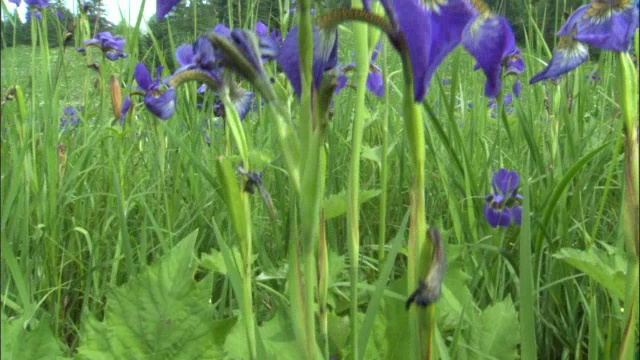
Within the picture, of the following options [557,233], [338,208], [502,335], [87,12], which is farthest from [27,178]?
[87,12]

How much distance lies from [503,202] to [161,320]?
2.34 feet

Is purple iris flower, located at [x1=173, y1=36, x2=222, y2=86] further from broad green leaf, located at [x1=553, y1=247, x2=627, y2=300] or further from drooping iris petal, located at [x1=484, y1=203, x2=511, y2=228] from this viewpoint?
drooping iris petal, located at [x1=484, y1=203, x2=511, y2=228]

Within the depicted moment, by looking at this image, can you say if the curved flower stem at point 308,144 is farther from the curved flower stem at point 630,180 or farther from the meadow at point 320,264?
the curved flower stem at point 630,180

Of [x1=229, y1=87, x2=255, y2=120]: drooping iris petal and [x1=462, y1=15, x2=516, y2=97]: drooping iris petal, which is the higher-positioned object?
[x1=462, y1=15, x2=516, y2=97]: drooping iris petal

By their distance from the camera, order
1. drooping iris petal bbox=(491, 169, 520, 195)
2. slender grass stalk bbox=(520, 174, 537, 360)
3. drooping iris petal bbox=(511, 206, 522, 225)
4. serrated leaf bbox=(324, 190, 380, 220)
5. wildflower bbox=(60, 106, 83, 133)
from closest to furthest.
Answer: slender grass stalk bbox=(520, 174, 537, 360) → serrated leaf bbox=(324, 190, 380, 220) → drooping iris petal bbox=(511, 206, 522, 225) → drooping iris petal bbox=(491, 169, 520, 195) → wildflower bbox=(60, 106, 83, 133)

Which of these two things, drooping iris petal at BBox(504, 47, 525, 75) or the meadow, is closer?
the meadow

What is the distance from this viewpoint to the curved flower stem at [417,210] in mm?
500

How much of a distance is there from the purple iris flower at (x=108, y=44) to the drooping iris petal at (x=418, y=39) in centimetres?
179

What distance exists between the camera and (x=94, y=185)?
186cm

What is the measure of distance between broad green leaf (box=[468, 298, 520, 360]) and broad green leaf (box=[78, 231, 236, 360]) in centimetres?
32

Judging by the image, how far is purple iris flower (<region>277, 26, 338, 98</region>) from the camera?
0.56 meters

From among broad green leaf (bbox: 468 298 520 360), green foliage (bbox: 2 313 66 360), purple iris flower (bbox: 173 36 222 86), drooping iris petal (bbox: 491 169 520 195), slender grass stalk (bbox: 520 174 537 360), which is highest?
purple iris flower (bbox: 173 36 222 86)

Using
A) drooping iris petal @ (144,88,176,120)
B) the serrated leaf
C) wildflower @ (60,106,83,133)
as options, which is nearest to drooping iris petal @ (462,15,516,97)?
drooping iris petal @ (144,88,176,120)

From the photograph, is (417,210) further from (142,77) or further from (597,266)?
(142,77)
